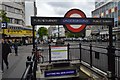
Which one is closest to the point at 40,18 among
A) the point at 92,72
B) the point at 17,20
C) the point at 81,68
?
the point at 92,72

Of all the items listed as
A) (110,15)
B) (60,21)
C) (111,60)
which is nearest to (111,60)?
(111,60)

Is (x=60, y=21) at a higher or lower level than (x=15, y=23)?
lower

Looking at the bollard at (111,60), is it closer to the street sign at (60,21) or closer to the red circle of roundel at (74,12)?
the street sign at (60,21)

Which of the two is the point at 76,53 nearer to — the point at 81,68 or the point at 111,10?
the point at 81,68

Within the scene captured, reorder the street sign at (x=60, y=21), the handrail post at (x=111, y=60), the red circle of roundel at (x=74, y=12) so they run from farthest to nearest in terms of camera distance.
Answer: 1. the handrail post at (x=111, y=60)
2. the street sign at (x=60, y=21)
3. the red circle of roundel at (x=74, y=12)

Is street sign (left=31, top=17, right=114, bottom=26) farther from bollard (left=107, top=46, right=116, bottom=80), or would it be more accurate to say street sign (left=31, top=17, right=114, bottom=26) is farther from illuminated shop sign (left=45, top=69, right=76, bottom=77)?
illuminated shop sign (left=45, top=69, right=76, bottom=77)

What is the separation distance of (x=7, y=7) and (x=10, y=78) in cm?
5648

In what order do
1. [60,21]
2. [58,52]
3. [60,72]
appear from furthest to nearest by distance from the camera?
[58,52] → [60,72] → [60,21]

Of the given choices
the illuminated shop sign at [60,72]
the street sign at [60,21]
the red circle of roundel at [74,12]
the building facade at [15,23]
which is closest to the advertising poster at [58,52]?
the illuminated shop sign at [60,72]

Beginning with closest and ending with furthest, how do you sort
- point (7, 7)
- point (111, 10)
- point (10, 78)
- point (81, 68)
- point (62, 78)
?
point (10, 78) < point (62, 78) < point (81, 68) < point (7, 7) < point (111, 10)

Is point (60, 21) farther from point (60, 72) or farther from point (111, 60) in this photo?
point (60, 72)

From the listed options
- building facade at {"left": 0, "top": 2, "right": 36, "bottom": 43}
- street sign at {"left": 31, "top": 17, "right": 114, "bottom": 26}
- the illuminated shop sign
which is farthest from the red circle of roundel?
building facade at {"left": 0, "top": 2, "right": 36, "bottom": 43}

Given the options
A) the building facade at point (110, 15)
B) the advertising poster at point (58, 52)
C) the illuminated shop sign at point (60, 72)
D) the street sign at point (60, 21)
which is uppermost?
the building facade at point (110, 15)

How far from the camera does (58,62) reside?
10289mm
